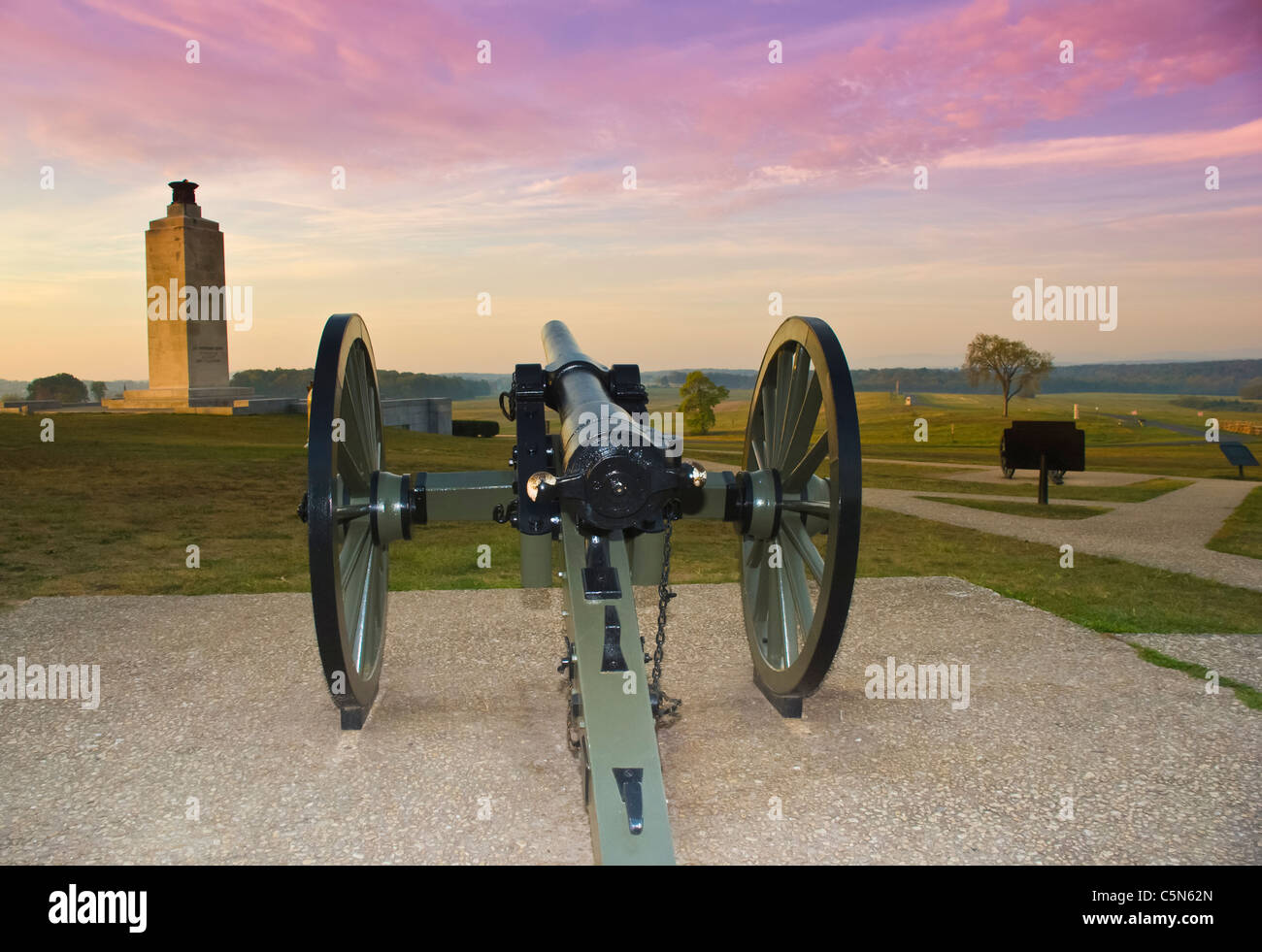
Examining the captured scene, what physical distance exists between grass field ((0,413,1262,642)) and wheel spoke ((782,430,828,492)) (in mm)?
3613

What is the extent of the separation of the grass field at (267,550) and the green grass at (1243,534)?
0.18m

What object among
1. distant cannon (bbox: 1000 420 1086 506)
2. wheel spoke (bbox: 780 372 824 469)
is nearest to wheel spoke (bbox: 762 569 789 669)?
wheel spoke (bbox: 780 372 824 469)

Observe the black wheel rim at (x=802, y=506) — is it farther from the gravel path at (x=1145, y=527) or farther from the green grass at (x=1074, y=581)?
the gravel path at (x=1145, y=527)

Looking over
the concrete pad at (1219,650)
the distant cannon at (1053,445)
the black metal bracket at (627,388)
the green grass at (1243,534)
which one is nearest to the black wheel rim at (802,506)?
the black metal bracket at (627,388)

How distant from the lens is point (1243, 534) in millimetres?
13133

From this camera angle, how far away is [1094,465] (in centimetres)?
2716

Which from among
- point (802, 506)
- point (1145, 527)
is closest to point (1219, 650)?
point (802, 506)

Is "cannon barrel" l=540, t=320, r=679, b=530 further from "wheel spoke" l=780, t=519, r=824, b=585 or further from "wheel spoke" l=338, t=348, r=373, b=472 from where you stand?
"wheel spoke" l=338, t=348, r=373, b=472

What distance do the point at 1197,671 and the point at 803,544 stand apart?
10.0 ft

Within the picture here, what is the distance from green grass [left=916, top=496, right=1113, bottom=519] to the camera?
15250 mm
